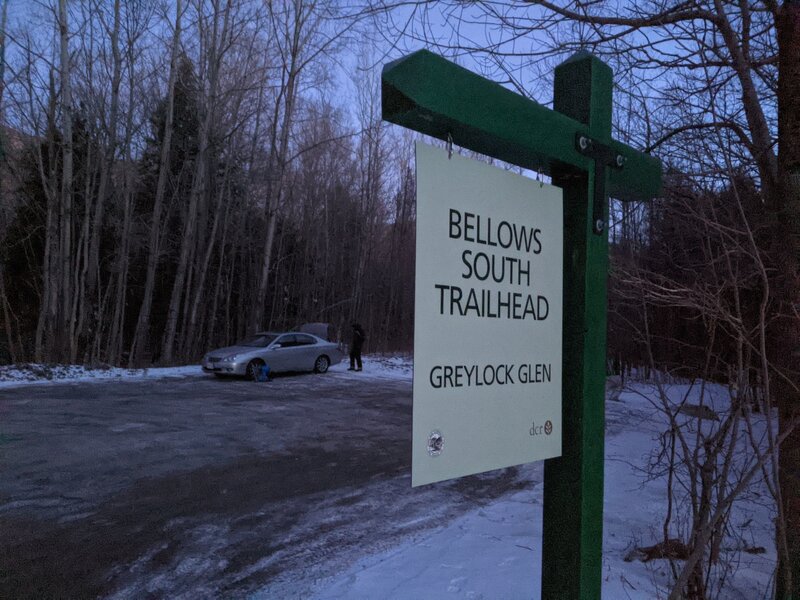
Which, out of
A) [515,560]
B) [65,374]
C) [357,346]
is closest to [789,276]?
[515,560]

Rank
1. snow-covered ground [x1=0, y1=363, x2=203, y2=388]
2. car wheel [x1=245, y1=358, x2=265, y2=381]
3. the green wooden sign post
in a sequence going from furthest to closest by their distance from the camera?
car wheel [x1=245, y1=358, x2=265, y2=381] < snow-covered ground [x1=0, y1=363, x2=203, y2=388] < the green wooden sign post

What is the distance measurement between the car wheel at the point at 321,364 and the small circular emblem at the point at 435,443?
63.2 ft

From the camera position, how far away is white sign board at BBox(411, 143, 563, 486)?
1431 millimetres

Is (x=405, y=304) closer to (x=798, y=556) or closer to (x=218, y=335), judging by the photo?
(x=218, y=335)

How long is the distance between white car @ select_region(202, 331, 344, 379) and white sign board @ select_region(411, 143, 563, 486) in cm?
1626

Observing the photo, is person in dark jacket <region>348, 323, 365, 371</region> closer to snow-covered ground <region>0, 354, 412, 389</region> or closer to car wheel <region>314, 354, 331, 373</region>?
snow-covered ground <region>0, 354, 412, 389</region>

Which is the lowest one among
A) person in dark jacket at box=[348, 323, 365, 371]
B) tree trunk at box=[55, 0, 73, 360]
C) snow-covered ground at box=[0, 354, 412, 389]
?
snow-covered ground at box=[0, 354, 412, 389]

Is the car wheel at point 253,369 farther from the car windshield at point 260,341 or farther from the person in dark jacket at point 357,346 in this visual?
the person in dark jacket at point 357,346

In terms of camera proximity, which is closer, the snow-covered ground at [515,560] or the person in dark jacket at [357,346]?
the snow-covered ground at [515,560]

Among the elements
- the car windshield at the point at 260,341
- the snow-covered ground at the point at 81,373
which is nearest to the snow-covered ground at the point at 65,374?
the snow-covered ground at the point at 81,373

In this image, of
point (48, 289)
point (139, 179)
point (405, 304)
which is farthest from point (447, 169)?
point (405, 304)

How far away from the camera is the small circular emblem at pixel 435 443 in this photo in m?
1.44

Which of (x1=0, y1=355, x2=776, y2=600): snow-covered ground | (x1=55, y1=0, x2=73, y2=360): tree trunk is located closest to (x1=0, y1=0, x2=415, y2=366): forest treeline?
(x1=55, y1=0, x2=73, y2=360): tree trunk

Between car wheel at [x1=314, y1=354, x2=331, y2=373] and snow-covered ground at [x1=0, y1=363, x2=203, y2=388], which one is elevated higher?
car wheel at [x1=314, y1=354, x2=331, y2=373]
